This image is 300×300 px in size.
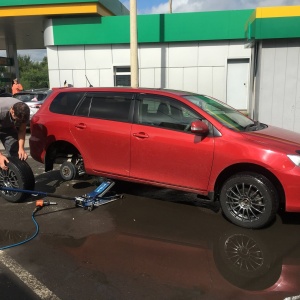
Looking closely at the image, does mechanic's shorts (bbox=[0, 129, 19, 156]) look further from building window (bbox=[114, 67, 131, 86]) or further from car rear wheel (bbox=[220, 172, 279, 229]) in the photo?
building window (bbox=[114, 67, 131, 86])

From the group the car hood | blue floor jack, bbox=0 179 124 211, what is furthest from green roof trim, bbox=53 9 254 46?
blue floor jack, bbox=0 179 124 211

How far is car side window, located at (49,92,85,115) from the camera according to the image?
5.71 metres

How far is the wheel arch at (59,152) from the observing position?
586cm

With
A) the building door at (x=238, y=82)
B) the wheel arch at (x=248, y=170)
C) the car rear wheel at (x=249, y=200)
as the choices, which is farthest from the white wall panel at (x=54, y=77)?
the car rear wheel at (x=249, y=200)

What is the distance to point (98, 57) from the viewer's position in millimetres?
15172

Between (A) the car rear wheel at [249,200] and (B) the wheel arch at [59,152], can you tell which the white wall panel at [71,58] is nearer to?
(B) the wheel arch at [59,152]

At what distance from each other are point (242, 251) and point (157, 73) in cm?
1198

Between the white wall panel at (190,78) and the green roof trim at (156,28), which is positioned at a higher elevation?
the green roof trim at (156,28)

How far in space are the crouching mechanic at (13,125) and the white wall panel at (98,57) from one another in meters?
9.89

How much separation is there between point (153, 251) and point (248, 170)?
5.01 ft

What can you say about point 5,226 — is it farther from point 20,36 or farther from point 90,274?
point 20,36

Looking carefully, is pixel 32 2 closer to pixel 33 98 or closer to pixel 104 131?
pixel 33 98

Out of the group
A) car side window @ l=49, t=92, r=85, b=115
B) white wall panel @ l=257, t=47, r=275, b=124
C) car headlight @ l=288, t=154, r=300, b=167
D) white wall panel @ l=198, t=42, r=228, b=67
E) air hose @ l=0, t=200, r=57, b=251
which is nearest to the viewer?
air hose @ l=0, t=200, r=57, b=251

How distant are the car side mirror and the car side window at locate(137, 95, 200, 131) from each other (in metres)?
0.25
